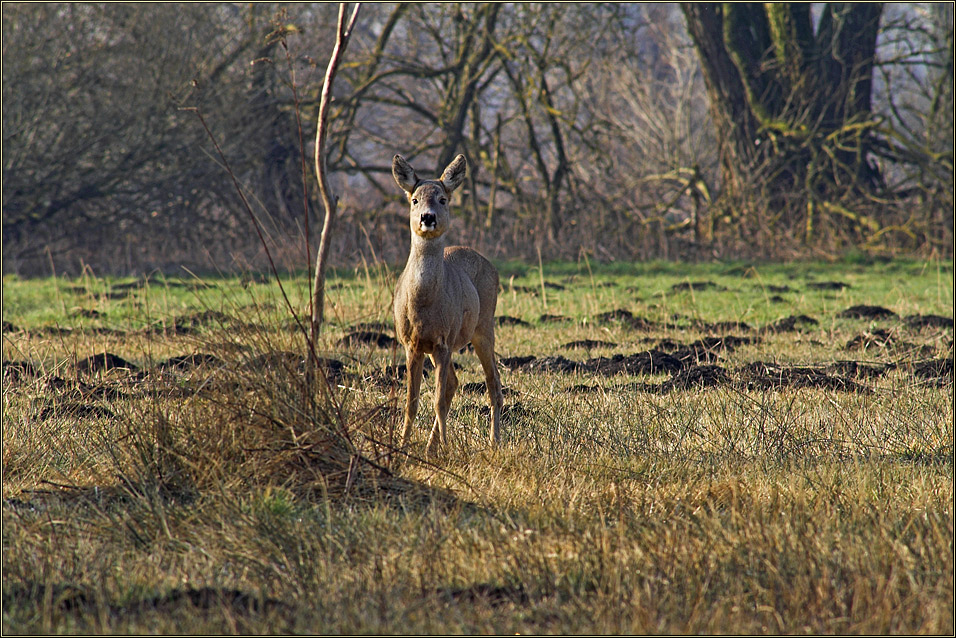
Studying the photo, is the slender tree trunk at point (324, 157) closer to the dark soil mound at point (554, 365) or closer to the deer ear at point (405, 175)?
the deer ear at point (405, 175)

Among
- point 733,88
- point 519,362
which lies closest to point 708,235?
point 733,88

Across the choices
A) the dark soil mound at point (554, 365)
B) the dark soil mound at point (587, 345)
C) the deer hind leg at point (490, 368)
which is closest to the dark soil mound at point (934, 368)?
the dark soil mound at point (554, 365)

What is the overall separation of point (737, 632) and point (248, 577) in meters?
1.60

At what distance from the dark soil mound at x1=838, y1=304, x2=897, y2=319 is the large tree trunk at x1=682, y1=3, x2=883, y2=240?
23.9ft

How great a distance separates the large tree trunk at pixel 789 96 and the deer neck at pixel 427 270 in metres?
14.1

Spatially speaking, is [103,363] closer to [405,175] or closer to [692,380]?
[405,175]

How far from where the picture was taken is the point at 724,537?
3555mm

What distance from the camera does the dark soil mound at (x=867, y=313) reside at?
10445 mm

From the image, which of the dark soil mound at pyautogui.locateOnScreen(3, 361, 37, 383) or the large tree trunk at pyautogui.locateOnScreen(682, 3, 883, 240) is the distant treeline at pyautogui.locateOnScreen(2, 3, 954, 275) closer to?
the large tree trunk at pyautogui.locateOnScreen(682, 3, 883, 240)

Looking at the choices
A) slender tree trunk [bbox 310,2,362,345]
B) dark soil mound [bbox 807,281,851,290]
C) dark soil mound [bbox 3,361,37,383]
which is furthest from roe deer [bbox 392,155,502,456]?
dark soil mound [bbox 807,281,851,290]

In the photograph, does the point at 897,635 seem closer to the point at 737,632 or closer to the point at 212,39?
the point at 737,632

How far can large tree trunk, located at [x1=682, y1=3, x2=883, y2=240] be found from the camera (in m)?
18.0

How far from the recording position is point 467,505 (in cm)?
416

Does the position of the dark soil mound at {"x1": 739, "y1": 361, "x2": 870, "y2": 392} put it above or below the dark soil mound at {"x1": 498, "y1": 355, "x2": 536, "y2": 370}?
below
